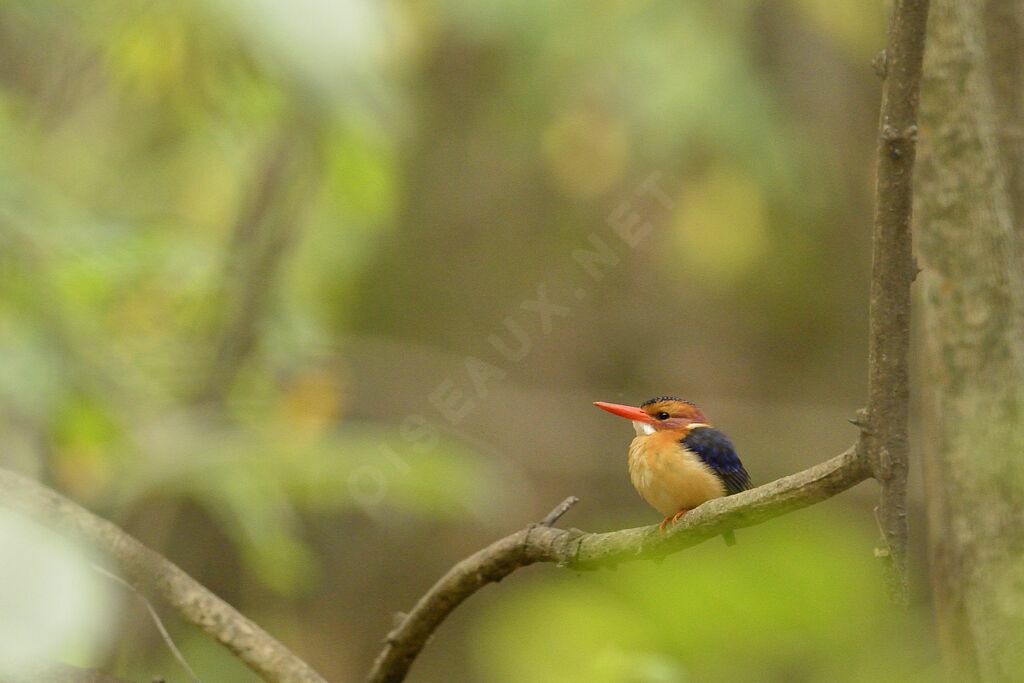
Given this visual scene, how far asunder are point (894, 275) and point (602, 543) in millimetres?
703

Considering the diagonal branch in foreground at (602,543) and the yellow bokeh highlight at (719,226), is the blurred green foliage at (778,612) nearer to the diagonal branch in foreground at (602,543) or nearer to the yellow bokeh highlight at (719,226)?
the diagonal branch in foreground at (602,543)

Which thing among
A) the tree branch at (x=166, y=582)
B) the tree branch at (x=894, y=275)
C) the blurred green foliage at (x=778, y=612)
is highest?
the tree branch at (x=894, y=275)

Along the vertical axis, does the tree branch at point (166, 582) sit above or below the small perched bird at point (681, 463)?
below

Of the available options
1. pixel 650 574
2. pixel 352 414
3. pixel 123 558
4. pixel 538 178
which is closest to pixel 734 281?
pixel 538 178

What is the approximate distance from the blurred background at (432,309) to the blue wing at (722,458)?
0.38 metres

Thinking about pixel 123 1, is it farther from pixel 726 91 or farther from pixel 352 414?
pixel 352 414

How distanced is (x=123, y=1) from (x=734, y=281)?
4734 millimetres

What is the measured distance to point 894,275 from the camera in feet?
4.38

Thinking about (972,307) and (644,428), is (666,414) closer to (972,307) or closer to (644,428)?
(644,428)

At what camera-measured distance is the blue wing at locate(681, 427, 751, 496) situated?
2082 millimetres

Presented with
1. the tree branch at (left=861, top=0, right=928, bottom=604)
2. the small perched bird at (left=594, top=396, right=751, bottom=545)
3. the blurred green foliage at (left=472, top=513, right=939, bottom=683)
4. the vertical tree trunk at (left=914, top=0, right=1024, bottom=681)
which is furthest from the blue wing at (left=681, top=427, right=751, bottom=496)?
the blurred green foliage at (left=472, top=513, right=939, bottom=683)

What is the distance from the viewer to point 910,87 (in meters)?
1.38

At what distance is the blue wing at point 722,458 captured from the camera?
2082 millimetres

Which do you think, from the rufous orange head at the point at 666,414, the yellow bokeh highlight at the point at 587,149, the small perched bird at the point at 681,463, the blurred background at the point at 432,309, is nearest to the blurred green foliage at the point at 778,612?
the blurred background at the point at 432,309
